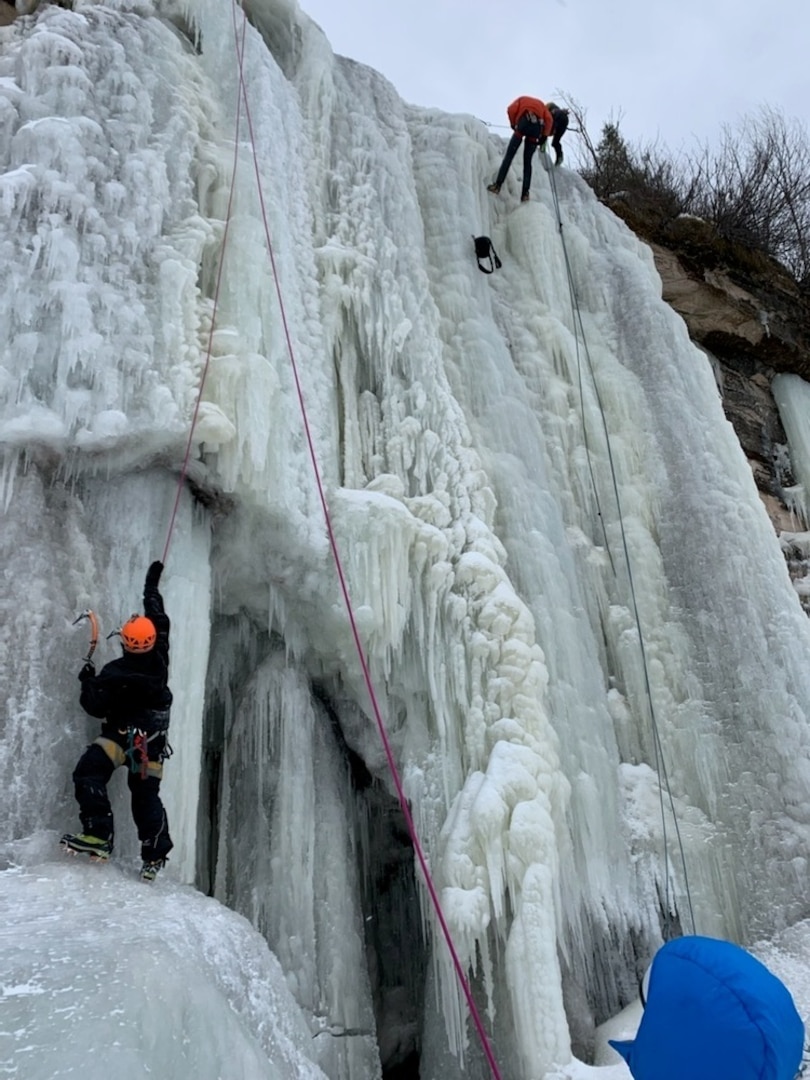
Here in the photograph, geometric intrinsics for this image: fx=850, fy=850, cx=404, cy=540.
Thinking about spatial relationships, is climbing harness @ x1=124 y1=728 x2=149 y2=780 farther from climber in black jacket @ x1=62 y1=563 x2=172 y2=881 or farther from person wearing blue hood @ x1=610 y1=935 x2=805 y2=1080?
person wearing blue hood @ x1=610 y1=935 x2=805 y2=1080

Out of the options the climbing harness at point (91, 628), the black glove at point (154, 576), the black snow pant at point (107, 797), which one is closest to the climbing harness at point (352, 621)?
the black glove at point (154, 576)

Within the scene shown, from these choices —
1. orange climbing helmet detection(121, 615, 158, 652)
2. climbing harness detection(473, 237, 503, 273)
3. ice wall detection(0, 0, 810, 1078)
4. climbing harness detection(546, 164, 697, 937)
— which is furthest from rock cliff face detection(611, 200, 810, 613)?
orange climbing helmet detection(121, 615, 158, 652)

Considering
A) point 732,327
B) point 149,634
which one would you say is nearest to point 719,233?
point 732,327

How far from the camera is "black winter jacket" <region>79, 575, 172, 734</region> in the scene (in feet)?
10.6

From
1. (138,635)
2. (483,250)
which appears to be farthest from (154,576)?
(483,250)

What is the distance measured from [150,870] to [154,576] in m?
1.20

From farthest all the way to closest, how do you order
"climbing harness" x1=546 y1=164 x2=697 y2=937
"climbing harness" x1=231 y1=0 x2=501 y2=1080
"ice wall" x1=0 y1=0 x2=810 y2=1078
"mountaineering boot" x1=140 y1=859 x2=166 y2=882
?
1. "climbing harness" x1=546 y1=164 x2=697 y2=937
2. "climbing harness" x1=231 y1=0 x2=501 y2=1080
3. "ice wall" x1=0 y1=0 x2=810 y2=1078
4. "mountaineering boot" x1=140 y1=859 x2=166 y2=882

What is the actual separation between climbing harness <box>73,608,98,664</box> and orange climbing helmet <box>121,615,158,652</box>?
0.13 meters

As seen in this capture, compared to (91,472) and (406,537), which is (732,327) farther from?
(91,472)

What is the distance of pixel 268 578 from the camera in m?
4.73

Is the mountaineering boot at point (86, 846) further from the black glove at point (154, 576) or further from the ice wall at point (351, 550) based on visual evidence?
the black glove at point (154, 576)

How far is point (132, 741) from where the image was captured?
126 inches

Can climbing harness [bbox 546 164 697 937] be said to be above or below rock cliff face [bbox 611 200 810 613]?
below

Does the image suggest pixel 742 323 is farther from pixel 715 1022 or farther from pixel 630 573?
pixel 715 1022
